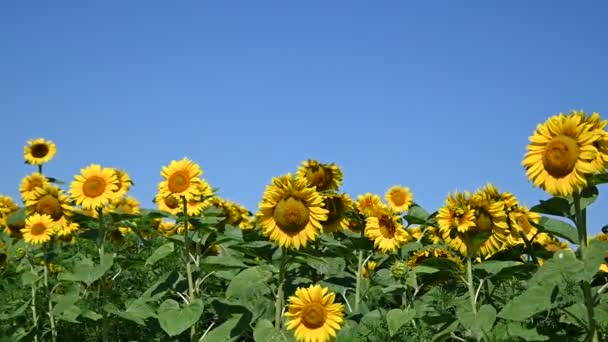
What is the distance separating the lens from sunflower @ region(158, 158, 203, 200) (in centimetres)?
690

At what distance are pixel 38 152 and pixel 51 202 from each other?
3.99m

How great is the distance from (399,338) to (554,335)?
4.32 feet

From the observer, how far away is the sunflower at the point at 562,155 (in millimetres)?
5324

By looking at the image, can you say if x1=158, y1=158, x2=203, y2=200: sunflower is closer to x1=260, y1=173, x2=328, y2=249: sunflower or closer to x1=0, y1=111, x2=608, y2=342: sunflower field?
x1=0, y1=111, x2=608, y2=342: sunflower field

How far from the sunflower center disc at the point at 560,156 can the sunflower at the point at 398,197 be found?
19.6 feet

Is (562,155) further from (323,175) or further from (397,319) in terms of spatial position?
(323,175)

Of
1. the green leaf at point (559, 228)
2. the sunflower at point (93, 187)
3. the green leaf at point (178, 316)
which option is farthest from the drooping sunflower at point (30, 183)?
the green leaf at point (559, 228)

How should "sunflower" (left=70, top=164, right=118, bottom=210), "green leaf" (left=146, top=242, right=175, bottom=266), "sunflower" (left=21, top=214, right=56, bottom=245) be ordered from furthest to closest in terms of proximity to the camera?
1. "sunflower" (left=21, top=214, right=56, bottom=245)
2. "sunflower" (left=70, top=164, right=118, bottom=210)
3. "green leaf" (left=146, top=242, right=175, bottom=266)

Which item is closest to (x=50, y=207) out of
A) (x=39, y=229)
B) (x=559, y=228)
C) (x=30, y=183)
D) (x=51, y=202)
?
(x=51, y=202)

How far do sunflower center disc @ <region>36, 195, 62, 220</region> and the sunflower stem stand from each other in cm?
536

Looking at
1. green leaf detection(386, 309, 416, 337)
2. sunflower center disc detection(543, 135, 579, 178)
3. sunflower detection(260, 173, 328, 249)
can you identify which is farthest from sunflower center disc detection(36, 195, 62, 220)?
sunflower center disc detection(543, 135, 579, 178)

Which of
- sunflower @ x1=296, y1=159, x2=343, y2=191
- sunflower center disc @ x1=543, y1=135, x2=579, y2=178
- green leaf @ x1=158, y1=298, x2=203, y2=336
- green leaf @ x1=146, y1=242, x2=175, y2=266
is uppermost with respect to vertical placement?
sunflower @ x1=296, y1=159, x2=343, y2=191

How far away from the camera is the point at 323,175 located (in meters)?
6.86

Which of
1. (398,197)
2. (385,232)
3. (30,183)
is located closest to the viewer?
(385,232)
